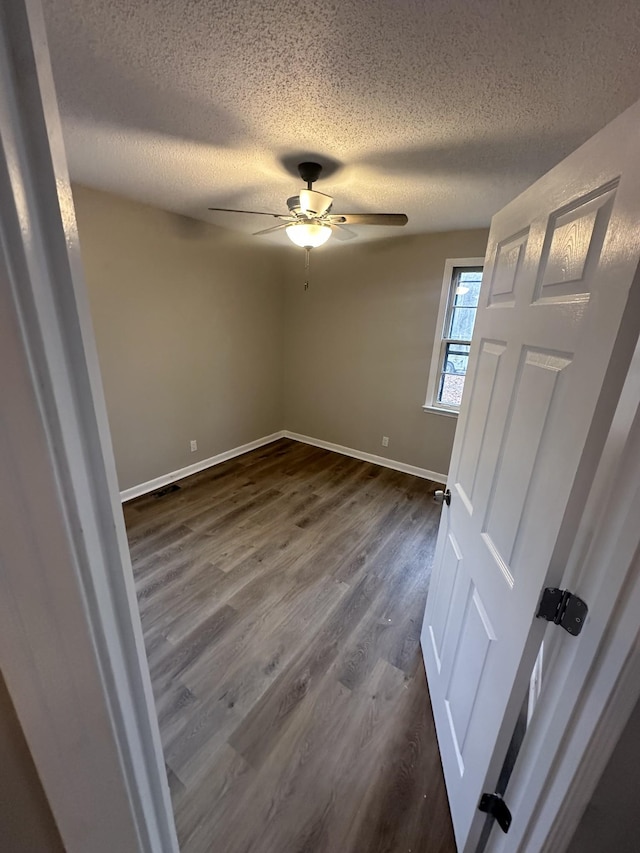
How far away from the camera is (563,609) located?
2.23ft

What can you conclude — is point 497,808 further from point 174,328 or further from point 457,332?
point 174,328

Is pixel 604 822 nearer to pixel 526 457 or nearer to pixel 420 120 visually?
pixel 526 457

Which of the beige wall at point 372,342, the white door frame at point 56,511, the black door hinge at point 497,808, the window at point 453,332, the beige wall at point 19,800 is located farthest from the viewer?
the beige wall at point 372,342

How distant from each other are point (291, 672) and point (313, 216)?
2400 millimetres

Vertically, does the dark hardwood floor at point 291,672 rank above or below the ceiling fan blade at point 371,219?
below

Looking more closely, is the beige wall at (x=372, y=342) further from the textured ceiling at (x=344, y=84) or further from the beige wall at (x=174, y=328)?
the textured ceiling at (x=344, y=84)

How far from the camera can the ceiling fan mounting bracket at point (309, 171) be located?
1785mm

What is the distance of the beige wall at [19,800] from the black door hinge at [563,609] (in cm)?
92

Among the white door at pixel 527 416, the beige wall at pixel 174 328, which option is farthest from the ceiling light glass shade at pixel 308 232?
the beige wall at pixel 174 328

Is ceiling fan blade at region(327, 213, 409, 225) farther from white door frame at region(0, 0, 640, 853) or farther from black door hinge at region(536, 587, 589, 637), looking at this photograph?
black door hinge at region(536, 587, 589, 637)

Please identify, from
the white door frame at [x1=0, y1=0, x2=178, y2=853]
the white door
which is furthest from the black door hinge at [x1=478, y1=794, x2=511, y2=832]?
the white door frame at [x1=0, y1=0, x2=178, y2=853]

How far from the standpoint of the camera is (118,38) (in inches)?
40.5

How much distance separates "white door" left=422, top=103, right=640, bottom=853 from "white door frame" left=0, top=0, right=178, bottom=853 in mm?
800

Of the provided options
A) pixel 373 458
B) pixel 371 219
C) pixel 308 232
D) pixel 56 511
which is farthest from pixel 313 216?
pixel 373 458
